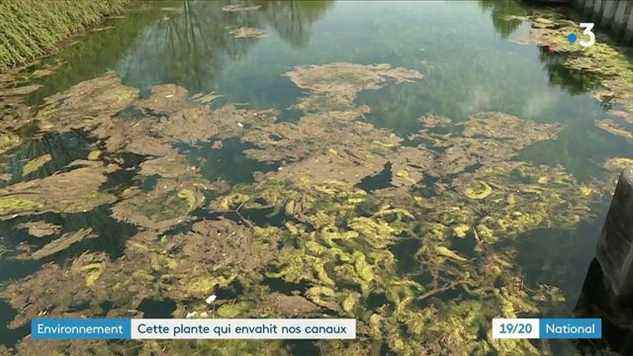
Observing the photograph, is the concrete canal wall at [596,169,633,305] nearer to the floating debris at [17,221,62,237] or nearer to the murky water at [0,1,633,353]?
the murky water at [0,1,633,353]

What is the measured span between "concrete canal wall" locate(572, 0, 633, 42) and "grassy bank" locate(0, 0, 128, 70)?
31.7 feet

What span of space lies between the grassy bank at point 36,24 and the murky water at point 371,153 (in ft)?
1.49

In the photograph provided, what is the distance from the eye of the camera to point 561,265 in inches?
129

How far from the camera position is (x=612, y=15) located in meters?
7.86

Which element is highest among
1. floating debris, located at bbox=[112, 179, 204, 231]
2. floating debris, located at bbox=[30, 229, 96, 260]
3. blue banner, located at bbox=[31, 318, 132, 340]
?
floating debris, located at bbox=[112, 179, 204, 231]

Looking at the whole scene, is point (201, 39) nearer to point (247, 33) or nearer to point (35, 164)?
point (247, 33)

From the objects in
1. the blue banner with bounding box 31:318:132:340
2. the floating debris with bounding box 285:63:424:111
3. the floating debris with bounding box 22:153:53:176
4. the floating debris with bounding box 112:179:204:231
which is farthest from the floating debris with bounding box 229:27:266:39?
the blue banner with bounding box 31:318:132:340

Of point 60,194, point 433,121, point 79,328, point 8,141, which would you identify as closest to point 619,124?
point 433,121

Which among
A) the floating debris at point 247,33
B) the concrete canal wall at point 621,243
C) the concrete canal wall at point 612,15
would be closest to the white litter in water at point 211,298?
the concrete canal wall at point 621,243

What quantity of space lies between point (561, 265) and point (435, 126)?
228 cm

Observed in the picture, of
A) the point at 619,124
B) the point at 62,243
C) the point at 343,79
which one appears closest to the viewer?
the point at 62,243

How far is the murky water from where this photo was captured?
10.6 feet

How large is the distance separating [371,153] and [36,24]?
20.7 ft

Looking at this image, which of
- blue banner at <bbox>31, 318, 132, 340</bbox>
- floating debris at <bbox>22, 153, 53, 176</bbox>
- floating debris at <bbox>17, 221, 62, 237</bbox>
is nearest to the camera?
blue banner at <bbox>31, 318, 132, 340</bbox>
